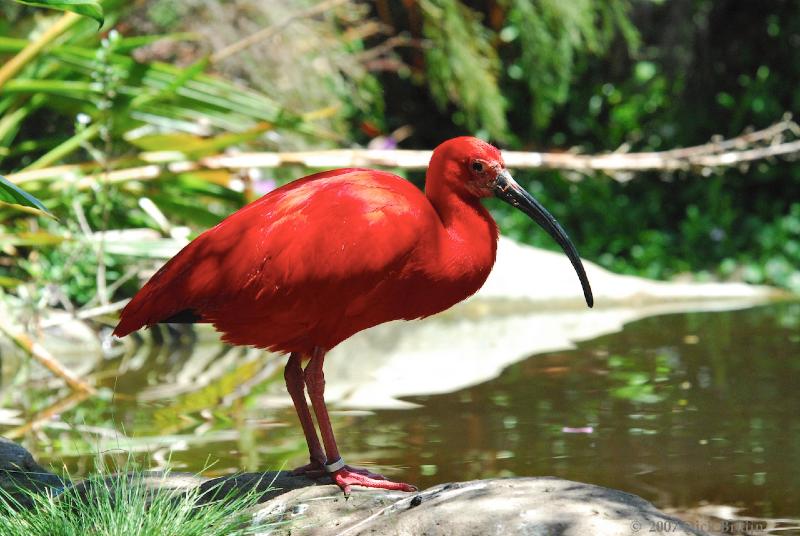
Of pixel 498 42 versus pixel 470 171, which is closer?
pixel 470 171

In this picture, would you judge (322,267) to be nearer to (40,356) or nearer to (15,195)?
(15,195)

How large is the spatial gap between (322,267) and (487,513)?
32.3 inches

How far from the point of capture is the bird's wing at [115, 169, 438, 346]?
3125 mm

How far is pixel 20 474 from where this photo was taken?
134 inches

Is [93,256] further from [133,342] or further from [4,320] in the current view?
[4,320]

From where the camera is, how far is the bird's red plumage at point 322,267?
313 centimetres

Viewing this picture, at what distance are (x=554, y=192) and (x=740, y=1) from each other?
2133mm

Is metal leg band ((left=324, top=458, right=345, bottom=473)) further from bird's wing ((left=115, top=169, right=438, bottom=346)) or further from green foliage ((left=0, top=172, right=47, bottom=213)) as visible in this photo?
green foliage ((left=0, top=172, right=47, bottom=213))

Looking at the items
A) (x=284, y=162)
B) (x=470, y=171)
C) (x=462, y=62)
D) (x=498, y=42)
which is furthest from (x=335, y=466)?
(x=498, y=42)

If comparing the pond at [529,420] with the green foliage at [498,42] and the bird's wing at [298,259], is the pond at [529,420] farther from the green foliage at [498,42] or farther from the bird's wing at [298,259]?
the green foliage at [498,42]

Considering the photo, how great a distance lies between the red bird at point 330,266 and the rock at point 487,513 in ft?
0.59

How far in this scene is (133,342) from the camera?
6895mm

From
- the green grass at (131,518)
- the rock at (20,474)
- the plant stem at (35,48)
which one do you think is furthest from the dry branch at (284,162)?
the green grass at (131,518)

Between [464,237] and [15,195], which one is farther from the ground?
[15,195]
